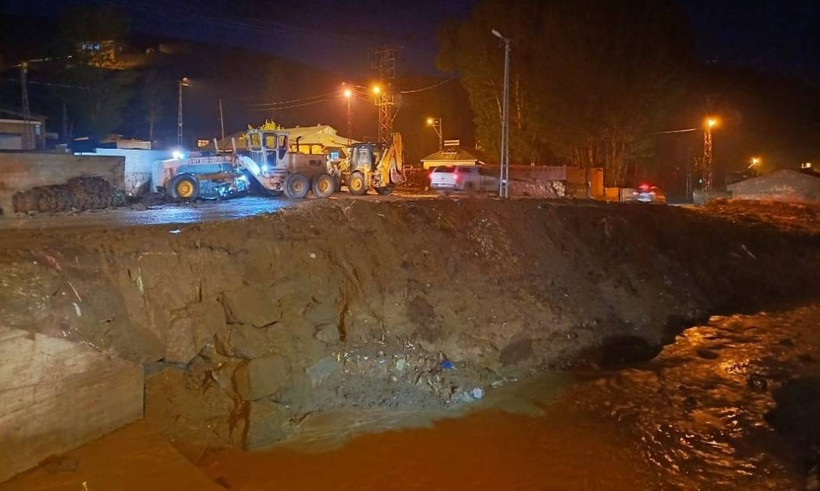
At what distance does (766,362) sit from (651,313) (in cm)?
281

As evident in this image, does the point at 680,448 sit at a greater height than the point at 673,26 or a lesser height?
lesser

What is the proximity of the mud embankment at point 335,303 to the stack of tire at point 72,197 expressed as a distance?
7.98m

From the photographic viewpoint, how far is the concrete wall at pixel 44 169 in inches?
707

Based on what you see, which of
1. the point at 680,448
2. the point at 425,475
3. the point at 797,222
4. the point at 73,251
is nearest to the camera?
the point at 425,475

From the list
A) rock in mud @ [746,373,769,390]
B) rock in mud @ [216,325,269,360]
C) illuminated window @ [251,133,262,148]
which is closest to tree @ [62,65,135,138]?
illuminated window @ [251,133,262,148]

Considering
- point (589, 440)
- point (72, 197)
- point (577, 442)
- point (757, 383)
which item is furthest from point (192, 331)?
point (72, 197)

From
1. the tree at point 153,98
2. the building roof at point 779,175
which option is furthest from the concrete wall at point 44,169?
the tree at point 153,98

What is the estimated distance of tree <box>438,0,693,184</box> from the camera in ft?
128

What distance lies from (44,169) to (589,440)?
687 inches

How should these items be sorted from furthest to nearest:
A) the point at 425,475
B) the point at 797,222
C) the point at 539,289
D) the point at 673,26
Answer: the point at 673,26 → the point at 797,222 → the point at 539,289 → the point at 425,475

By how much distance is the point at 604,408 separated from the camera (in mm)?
10203

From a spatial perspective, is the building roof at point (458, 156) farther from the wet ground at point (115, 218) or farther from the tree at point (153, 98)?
the wet ground at point (115, 218)

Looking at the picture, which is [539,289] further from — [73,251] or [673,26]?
[673,26]

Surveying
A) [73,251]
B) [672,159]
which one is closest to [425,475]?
[73,251]
